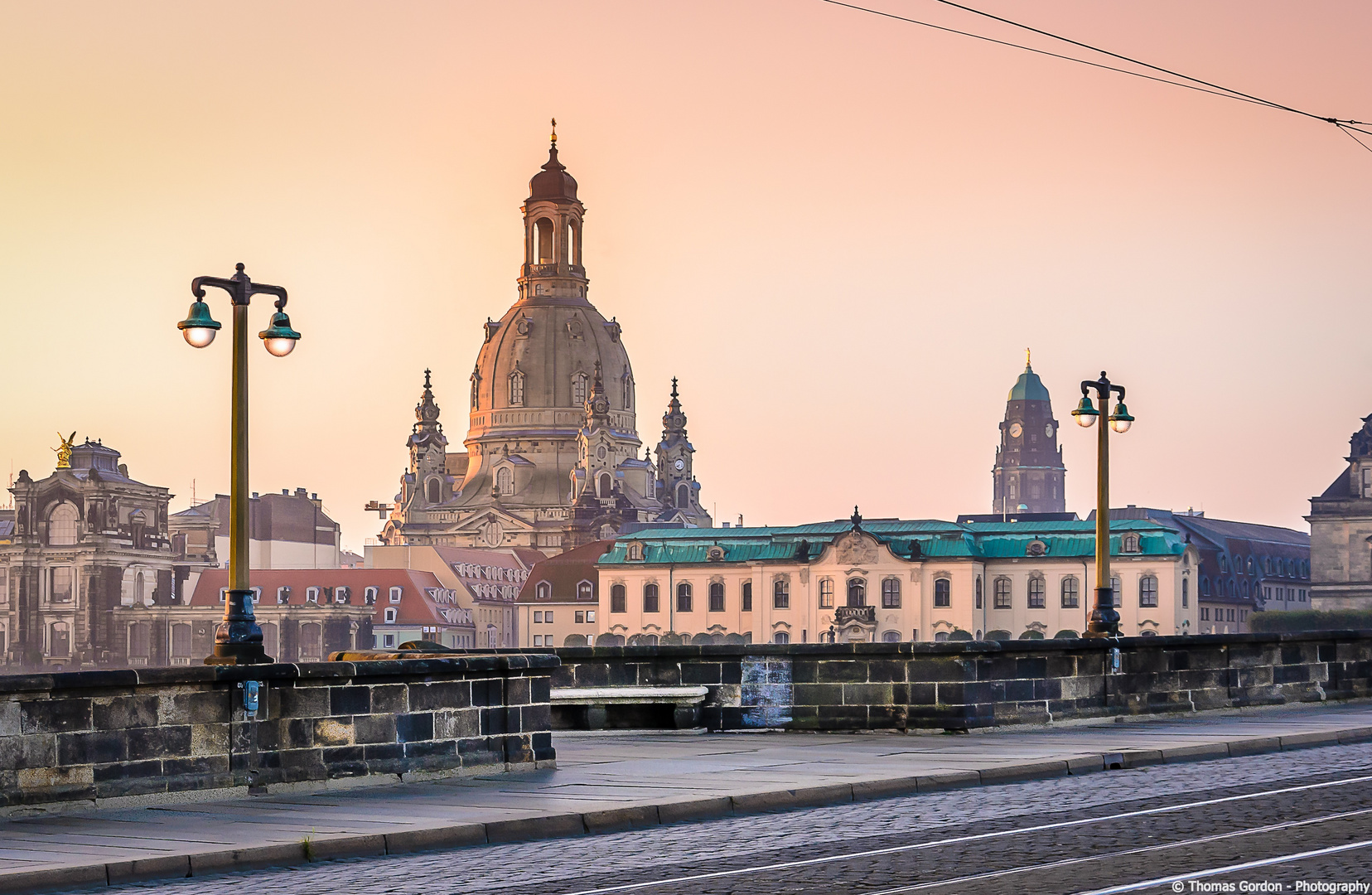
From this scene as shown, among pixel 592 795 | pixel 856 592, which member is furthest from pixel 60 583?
pixel 592 795

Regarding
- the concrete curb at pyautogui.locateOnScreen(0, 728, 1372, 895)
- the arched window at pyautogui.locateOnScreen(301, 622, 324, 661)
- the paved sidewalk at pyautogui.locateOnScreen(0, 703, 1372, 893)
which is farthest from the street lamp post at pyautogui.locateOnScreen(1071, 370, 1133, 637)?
the arched window at pyautogui.locateOnScreen(301, 622, 324, 661)

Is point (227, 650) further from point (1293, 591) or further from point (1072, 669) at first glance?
point (1293, 591)

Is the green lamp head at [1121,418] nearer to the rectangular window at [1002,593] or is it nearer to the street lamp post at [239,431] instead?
the street lamp post at [239,431]

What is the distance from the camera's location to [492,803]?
15.6 m

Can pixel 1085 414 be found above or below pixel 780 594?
above

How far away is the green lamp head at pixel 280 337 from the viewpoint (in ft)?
63.2

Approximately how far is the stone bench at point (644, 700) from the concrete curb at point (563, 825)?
20.2 ft

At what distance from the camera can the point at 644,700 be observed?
78.8 feet

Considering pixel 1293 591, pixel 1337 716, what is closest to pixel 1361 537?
pixel 1293 591

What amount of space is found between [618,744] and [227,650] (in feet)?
19.2

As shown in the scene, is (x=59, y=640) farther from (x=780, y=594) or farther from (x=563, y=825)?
(x=563, y=825)

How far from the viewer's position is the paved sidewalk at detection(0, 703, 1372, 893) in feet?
42.6

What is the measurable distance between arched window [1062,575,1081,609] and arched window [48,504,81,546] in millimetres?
83308

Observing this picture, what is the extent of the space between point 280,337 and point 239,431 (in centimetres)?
126
